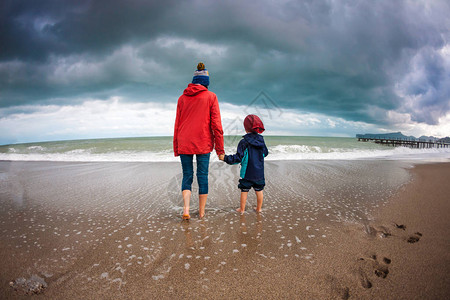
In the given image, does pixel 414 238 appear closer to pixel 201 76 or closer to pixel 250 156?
pixel 250 156

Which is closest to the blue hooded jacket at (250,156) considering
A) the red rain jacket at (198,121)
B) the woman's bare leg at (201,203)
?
the red rain jacket at (198,121)

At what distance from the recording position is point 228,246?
2.61 m

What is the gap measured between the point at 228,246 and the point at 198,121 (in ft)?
5.84

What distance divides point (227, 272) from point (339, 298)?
94 cm

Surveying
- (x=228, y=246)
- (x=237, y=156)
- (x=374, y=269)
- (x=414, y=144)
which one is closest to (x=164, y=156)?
(x=237, y=156)

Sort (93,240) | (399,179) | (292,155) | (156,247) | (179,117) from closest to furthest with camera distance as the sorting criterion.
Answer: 1. (156,247)
2. (93,240)
3. (179,117)
4. (399,179)
5. (292,155)

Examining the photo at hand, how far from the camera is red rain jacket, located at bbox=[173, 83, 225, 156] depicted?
3.34 meters

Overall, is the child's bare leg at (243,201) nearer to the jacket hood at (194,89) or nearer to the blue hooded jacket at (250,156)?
the blue hooded jacket at (250,156)

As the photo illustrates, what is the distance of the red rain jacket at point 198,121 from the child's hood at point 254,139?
52 centimetres

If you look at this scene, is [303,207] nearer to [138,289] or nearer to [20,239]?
[138,289]

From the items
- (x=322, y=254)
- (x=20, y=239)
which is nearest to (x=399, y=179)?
(x=322, y=254)

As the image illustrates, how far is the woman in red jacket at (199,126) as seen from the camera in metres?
3.35

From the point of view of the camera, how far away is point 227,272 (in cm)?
208

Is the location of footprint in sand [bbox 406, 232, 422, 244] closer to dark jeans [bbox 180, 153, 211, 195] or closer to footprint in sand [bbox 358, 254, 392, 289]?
footprint in sand [bbox 358, 254, 392, 289]
